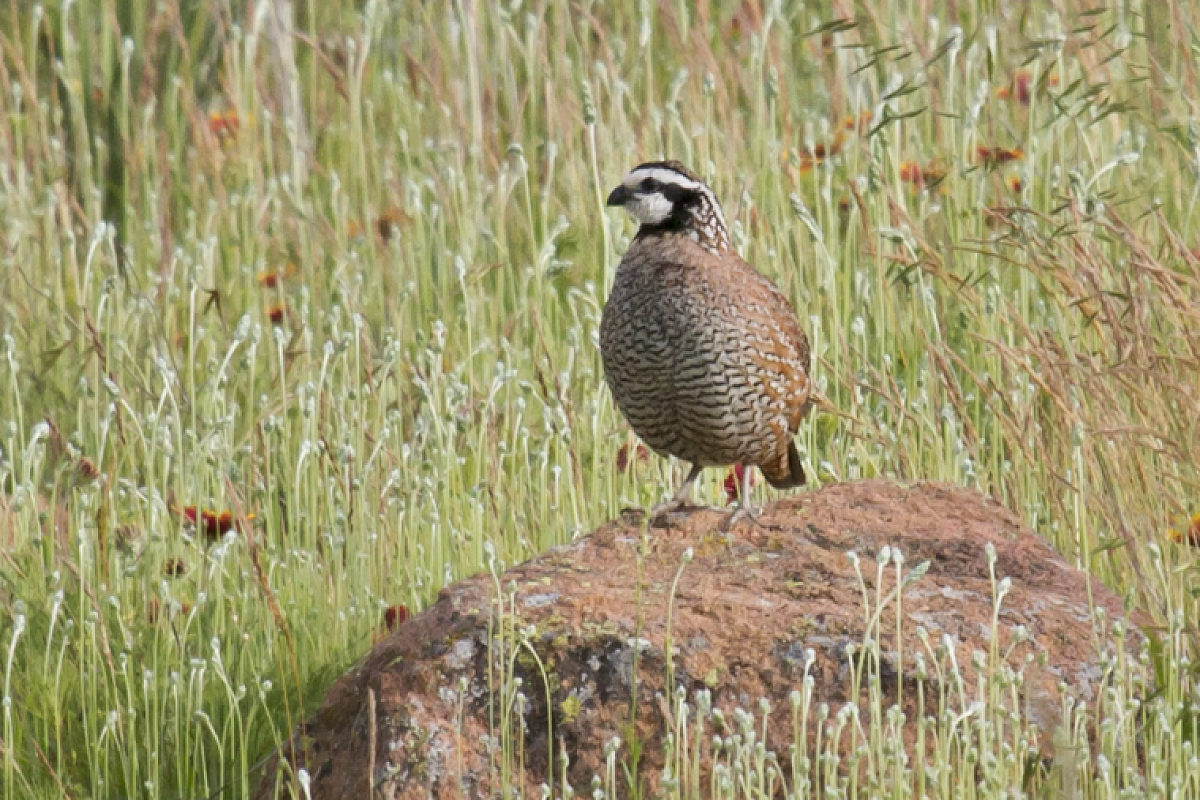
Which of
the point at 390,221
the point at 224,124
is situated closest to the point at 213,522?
the point at 390,221

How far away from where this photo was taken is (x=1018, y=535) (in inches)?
170

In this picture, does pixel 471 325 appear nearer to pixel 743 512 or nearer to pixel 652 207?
pixel 652 207

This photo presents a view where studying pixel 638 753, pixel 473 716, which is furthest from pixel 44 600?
pixel 638 753

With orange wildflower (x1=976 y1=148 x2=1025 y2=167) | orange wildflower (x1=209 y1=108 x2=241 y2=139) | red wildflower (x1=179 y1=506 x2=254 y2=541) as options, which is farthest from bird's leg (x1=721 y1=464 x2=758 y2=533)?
orange wildflower (x1=209 y1=108 x2=241 y2=139)

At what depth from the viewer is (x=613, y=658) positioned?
3.67m

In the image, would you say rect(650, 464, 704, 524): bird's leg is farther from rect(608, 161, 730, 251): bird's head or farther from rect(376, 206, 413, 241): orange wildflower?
rect(376, 206, 413, 241): orange wildflower

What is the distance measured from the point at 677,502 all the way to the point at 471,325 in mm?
1381

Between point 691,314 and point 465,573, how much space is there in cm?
99

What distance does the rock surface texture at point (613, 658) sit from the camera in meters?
3.62

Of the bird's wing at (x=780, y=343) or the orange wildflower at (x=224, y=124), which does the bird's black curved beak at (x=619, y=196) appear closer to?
the bird's wing at (x=780, y=343)

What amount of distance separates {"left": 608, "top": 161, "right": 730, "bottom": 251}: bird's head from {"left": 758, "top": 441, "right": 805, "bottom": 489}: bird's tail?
655 mm

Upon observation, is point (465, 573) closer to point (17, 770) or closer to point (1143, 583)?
point (17, 770)

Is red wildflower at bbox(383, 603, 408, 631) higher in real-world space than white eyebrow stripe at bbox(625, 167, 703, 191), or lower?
lower

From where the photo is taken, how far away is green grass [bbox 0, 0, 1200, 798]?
4.34 metres
